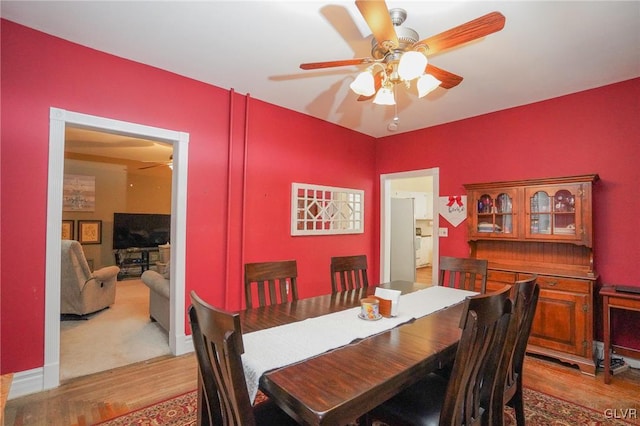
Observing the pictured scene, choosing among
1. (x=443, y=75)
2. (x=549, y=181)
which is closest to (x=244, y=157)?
(x=443, y=75)

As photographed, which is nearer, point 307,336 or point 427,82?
point 307,336

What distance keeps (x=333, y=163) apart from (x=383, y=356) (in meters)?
3.18

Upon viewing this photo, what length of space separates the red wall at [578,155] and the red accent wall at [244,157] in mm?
11

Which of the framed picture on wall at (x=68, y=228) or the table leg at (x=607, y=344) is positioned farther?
the framed picture on wall at (x=68, y=228)

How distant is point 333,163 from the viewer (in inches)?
164

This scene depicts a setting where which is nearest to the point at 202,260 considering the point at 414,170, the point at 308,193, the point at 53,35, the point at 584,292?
the point at 308,193

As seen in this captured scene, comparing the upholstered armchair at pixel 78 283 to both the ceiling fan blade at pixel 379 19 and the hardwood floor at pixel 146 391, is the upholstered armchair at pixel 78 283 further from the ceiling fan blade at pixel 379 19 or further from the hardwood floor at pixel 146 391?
the ceiling fan blade at pixel 379 19

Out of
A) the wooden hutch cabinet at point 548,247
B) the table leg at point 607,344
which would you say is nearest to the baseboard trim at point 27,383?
the wooden hutch cabinet at point 548,247

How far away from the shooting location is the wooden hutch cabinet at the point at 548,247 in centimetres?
265

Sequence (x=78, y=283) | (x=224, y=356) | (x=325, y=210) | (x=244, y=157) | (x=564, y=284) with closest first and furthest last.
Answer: (x=224, y=356)
(x=564, y=284)
(x=244, y=157)
(x=78, y=283)
(x=325, y=210)

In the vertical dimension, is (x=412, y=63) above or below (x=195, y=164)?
above

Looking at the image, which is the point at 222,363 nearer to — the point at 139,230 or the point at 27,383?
the point at 27,383

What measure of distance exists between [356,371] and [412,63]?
56.5 inches

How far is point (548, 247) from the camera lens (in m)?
3.11
